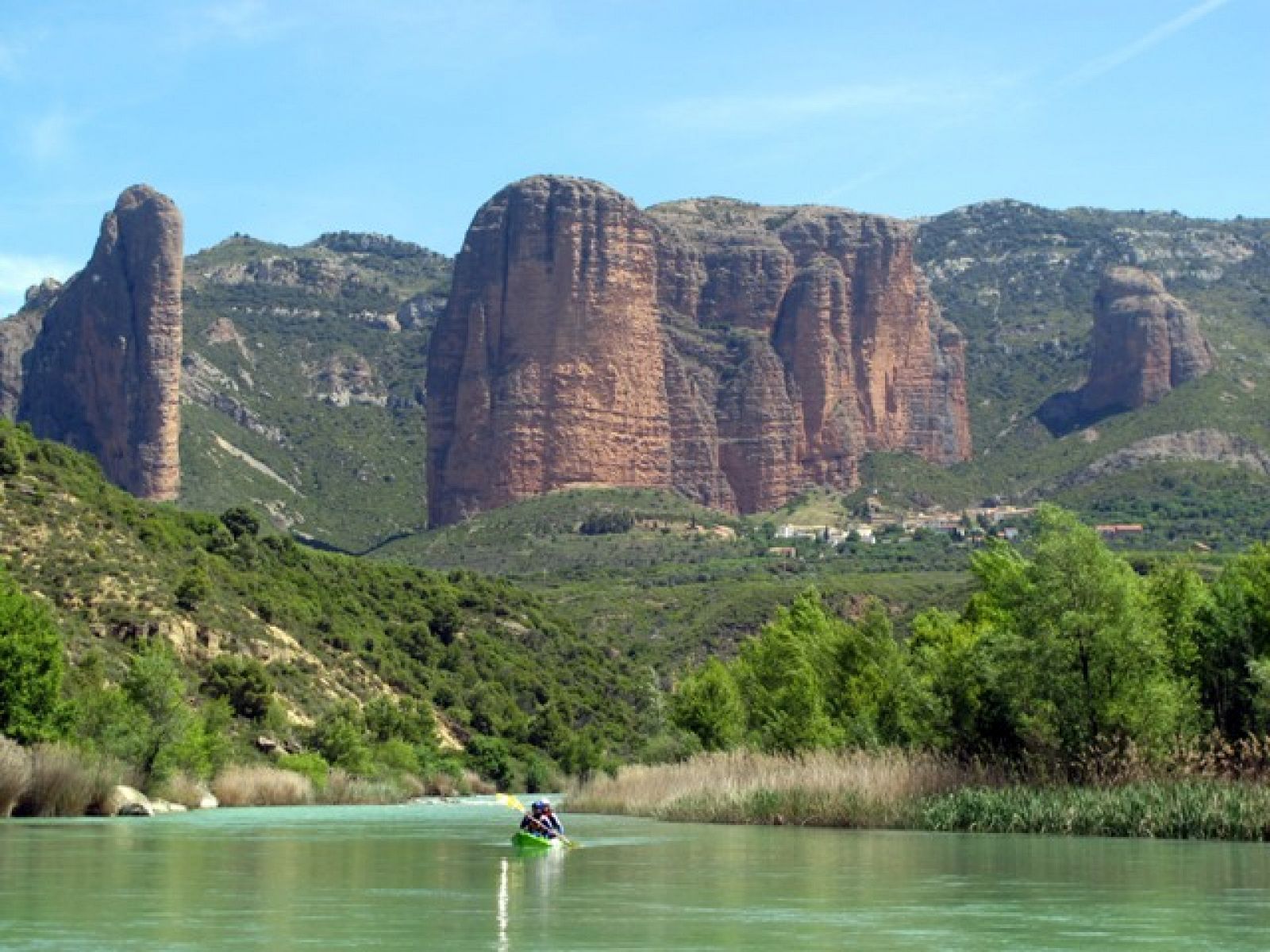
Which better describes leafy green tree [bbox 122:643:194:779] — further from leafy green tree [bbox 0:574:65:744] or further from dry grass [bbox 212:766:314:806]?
dry grass [bbox 212:766:314:806]

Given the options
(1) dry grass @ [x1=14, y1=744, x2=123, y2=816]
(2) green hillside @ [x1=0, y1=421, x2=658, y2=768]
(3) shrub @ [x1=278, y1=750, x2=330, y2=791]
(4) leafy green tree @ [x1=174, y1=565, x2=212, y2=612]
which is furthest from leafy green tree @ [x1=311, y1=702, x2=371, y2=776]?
(1) dry grass @ [x1=14, y1=744, x2=123, y2=816]

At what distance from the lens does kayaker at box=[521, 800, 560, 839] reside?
46156 mm

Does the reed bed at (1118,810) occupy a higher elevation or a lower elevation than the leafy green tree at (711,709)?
lower

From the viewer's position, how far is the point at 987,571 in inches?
2704

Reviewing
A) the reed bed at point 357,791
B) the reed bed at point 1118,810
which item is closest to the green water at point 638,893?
the reed bed at point 1118,810

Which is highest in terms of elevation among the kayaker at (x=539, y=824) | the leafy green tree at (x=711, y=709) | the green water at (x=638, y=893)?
the leafy green tree at (x=711, y=709)

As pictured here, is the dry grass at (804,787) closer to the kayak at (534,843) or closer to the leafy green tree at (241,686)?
the kayak at (534,843)

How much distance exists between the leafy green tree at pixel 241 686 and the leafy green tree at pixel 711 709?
64.6 feet

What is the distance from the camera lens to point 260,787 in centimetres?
7575

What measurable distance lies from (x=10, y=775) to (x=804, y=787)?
23.8 metres

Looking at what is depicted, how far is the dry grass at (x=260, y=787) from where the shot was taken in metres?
74.4

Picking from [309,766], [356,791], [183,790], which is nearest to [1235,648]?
[183,790]

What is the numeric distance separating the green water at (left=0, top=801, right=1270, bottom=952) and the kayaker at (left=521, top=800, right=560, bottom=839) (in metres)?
1.13

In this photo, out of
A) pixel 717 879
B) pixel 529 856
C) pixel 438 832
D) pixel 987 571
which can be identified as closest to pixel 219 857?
pixel 529 856
